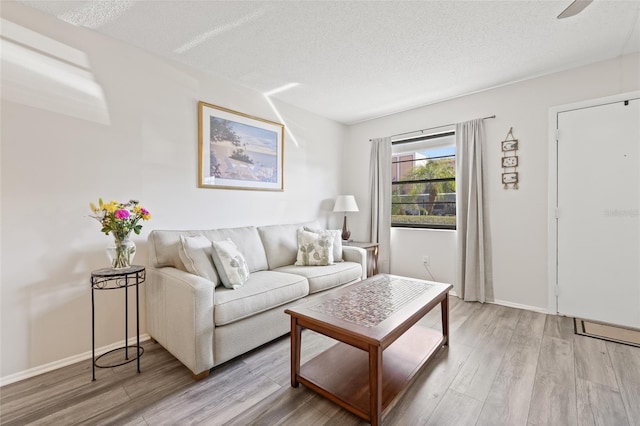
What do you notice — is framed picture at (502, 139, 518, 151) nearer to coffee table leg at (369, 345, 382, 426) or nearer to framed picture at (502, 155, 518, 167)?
framed picture at (502, 155, 518, 167)

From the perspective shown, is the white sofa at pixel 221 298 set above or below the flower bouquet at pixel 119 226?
below

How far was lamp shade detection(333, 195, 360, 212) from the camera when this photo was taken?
4121mm

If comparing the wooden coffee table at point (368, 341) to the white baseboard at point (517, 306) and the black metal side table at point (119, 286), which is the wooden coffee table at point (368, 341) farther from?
the white baseboard at point (517, 306)

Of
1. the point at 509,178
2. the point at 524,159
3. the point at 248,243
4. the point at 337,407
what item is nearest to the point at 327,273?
the point at 248,243

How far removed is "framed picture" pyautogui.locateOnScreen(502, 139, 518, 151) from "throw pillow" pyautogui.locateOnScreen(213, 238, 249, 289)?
308 cm

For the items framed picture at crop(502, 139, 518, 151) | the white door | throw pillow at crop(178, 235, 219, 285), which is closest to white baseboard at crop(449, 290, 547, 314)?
the white door

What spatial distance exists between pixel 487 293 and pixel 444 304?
141cm

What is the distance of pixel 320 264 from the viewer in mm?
3111

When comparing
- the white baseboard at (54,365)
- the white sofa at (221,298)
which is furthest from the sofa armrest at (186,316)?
the white baseboard at (54,365)

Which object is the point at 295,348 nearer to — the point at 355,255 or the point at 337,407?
the point at 337,407

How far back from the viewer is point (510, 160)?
3176mm

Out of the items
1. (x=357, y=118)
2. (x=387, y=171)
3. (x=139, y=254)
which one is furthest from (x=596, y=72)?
(x=139, y=254)

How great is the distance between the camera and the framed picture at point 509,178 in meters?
3.14

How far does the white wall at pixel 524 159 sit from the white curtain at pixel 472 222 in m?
0.09
